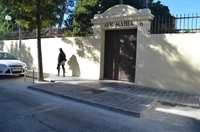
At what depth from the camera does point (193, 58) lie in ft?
31.2

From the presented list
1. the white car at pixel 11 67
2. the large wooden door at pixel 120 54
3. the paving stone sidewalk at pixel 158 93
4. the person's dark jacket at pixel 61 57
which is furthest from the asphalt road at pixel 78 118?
the person's dark jacket at pixel 61 57

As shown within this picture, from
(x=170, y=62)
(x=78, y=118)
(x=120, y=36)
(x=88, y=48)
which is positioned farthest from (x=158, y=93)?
(x=88, y=48)

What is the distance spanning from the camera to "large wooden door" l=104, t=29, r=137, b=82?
11.8m

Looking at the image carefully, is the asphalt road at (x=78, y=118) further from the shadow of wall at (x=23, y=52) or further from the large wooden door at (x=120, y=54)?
the shadow of wall at (x=23, y=52)

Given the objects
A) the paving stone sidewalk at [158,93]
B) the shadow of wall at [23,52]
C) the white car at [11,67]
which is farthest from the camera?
the shadow of wall at [23,52]

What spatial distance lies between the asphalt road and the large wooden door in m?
4.40

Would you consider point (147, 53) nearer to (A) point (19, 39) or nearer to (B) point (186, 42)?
(B) point (186, 42)

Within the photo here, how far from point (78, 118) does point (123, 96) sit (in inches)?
116

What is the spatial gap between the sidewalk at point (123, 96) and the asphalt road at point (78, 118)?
0.84 ft

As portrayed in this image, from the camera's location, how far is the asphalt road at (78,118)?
5.43 meters

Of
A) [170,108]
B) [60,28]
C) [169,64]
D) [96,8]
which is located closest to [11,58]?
[60,28]

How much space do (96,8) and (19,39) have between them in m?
6.52

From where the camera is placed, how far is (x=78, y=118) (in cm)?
612

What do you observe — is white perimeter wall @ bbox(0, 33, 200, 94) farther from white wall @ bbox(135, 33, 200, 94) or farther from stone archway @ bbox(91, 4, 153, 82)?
stone archway @ bbox(91, 4, 153, 82)
